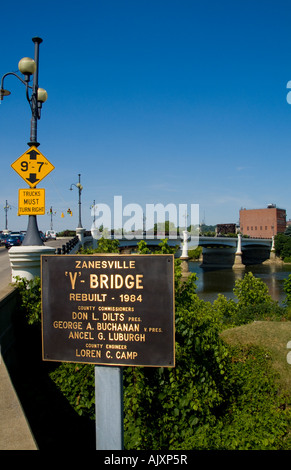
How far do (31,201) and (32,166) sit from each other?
85cm

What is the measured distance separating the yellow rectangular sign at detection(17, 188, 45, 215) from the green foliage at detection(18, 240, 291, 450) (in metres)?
1.85

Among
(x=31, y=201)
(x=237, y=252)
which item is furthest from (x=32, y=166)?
(x=237, y=252)

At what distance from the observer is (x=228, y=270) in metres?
80.6

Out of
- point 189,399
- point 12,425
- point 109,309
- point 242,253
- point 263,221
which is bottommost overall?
point 242,253

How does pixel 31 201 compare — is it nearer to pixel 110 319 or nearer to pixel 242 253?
pixel 110 319

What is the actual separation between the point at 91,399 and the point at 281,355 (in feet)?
18.4

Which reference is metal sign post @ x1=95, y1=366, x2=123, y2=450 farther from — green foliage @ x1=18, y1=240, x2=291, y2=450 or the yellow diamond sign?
the yellow diamond sign

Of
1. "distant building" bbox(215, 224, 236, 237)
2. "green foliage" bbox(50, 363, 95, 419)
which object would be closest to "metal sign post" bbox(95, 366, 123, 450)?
"green foliage" bbox(50, 363, 95, 419)

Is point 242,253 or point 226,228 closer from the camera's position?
point 242,253

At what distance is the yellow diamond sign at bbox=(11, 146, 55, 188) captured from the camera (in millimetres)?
9273

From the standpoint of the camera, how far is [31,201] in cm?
929
